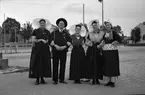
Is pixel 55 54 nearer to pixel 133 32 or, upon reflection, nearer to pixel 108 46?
pixel 108 46

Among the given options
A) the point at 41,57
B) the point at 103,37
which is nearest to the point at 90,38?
the point at 103,37

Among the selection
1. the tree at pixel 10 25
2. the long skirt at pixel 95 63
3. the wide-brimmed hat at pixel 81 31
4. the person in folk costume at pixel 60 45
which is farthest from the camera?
the tree at pixel 10 25

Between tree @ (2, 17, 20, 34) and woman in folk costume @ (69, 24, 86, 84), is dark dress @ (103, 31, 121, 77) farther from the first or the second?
tree @ (2, 17, 20, 34)

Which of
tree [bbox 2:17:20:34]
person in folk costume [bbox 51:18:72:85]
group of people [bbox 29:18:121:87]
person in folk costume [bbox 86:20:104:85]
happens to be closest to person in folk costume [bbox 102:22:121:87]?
group of people [bbox 29:18:121:87]

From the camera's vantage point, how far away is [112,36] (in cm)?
736

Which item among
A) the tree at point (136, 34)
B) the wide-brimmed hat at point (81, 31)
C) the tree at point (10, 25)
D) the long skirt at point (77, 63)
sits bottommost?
the long skirt at point (77, 63)

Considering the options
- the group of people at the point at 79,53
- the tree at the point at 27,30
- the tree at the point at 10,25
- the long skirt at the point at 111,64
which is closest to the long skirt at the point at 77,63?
the group of people at the point at 79,53

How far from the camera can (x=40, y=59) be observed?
7.61 m

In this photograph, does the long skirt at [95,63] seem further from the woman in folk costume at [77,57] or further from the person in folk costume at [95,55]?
the woman in folk costume at [77,57]

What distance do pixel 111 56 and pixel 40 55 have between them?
2.21m

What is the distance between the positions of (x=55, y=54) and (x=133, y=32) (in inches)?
4094

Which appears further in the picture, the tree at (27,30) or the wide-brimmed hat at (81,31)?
the tree at (27,30)

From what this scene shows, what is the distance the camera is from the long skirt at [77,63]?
7.79m

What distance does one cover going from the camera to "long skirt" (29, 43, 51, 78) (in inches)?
297
